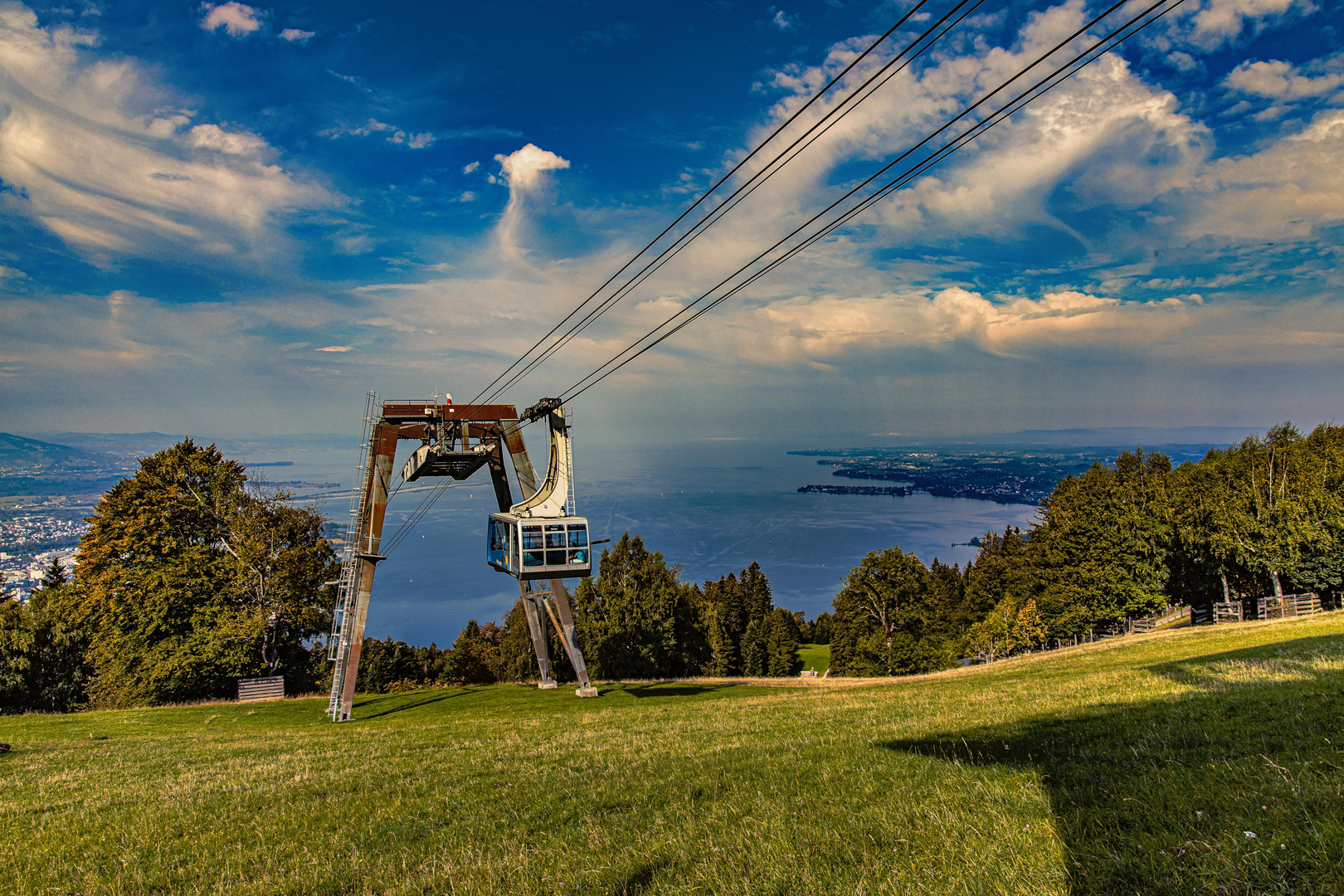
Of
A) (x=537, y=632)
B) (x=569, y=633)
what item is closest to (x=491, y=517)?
(x=569, y=633)

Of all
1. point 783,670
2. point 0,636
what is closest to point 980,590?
point 783,670

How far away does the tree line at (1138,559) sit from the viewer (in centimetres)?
3506

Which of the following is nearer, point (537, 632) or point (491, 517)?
point (491, 517)

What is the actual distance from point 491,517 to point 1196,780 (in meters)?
23.2

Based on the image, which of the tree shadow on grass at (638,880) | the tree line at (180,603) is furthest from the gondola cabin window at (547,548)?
the tree shadow on grass at (638,880)

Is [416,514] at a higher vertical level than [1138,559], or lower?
higher

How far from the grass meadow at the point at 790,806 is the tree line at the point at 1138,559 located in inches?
1250

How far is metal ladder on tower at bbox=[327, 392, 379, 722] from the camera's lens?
2430 centimetres

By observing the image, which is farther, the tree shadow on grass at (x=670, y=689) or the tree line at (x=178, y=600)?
the tree line at (x=178, y=600)

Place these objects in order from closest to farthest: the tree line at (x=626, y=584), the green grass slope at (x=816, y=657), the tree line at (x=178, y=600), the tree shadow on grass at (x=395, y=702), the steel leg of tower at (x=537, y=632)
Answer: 1. the tree shadow on grass at (x=395, y=702)
2. the steel leg of tower at (x=537, y=632)
3. the tree line at (x=178, y=600)
4. the tree line at (x=626, y=584)
5. the green grass slope at (x=816, y=657)

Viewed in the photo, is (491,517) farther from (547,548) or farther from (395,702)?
(395,702)

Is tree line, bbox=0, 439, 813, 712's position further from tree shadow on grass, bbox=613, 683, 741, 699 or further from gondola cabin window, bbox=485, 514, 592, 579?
gondola cabin window, bbox=485, 514, 592, 579

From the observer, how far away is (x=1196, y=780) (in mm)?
5027

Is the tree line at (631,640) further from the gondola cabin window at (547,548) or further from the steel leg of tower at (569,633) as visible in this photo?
the gondola cabin window at (547,548)
